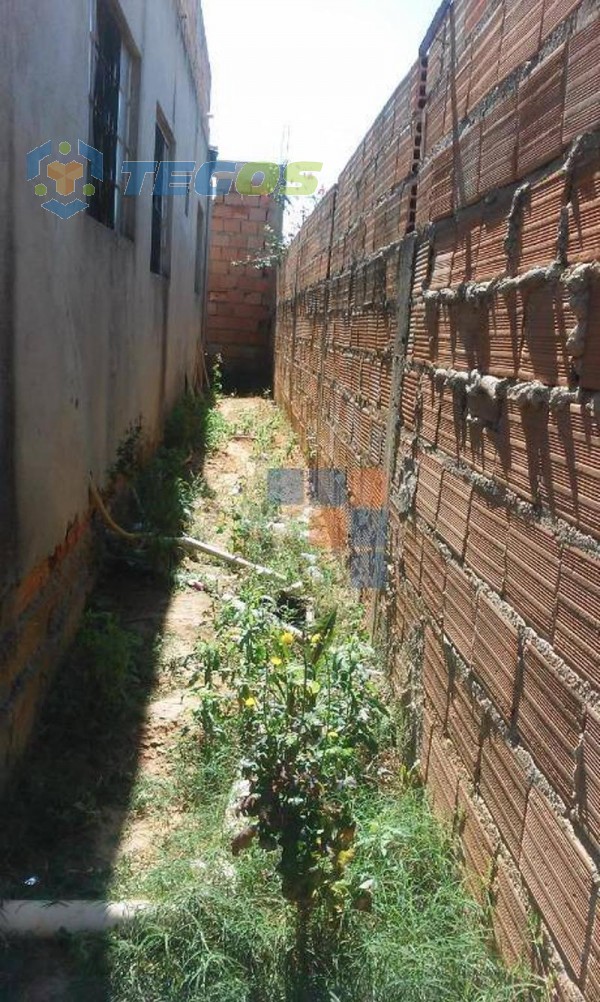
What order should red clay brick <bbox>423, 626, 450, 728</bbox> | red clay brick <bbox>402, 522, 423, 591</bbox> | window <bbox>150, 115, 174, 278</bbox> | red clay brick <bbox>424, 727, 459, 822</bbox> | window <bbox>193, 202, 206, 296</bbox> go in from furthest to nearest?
window <bbox>193, 202, 206, 296</bbox>
window <bbox>150, 115, 174, 278</bbox>
red clay brick <bbox>402, 522, 423, 591</bbox>
red clay brick <bbox>423, 626, 450, 728</bbox>
red clay brick <bbox>424, 727, 459, 822</bbox>

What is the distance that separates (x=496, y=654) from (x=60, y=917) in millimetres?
1273

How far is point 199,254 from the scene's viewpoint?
11812 millimetres

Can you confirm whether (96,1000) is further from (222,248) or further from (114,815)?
(222,248)

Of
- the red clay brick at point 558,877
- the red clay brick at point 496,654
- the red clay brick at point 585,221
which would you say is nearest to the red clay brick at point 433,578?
the red clay brick at point 496,654

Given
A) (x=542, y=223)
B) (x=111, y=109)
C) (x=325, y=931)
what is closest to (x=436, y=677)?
(x=325, y=931)

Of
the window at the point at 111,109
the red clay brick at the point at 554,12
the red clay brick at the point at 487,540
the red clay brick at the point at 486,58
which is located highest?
the window at the point at 111,109

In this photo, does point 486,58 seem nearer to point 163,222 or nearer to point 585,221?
point 585,221

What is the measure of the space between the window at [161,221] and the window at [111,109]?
1.68m

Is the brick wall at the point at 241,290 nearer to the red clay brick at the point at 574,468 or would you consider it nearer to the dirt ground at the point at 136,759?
the dirt ground at the point at 136,759

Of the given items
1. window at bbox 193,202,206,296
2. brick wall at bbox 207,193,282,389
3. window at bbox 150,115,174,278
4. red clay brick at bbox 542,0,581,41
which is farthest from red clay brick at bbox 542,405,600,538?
brick wall at bbox 207,193,282,389

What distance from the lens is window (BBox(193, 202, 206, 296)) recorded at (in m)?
11.3

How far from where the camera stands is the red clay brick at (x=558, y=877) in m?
1.35

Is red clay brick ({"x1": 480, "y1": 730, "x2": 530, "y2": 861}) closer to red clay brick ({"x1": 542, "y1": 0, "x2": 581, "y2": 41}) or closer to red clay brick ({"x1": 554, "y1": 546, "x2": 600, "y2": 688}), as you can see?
red clay brick ({"x1": 554, "y1": 546, "x2": 600, "y2": 688})

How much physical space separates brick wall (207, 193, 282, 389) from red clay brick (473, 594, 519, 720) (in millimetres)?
12674
